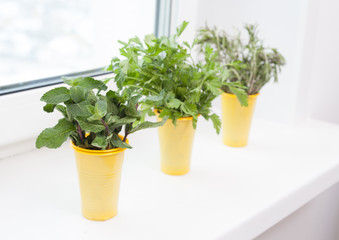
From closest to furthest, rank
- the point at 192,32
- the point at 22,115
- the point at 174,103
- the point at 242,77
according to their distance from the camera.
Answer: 1. the point at 174,103
2. the point at 22,115
3. the point at 242,77
4. the point at 192,32

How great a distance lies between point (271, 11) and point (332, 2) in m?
0.15

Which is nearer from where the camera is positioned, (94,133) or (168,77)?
(94,133)

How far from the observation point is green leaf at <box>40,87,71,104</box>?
1.92 feet

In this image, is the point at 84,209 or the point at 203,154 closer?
the point at 84,209

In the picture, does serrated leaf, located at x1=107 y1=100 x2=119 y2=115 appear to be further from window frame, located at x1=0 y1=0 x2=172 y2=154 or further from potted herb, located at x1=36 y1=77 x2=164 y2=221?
window frame, located at x1=0 y1=0 x2=172 y2=154

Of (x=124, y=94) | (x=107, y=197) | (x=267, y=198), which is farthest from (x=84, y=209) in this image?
(x=267, y=198)

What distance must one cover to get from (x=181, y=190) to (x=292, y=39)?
58 cm

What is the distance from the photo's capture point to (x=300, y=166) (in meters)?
0.90

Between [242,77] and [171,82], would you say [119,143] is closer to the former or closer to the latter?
[171,82]

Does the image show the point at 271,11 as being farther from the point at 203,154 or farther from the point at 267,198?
the point at 267,198

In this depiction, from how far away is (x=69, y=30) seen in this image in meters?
1.20

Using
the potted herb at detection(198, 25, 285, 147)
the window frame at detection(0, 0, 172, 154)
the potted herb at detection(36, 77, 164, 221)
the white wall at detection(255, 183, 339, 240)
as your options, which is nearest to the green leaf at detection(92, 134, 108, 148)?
the potted herb at detection(36, 77, 164, 221)

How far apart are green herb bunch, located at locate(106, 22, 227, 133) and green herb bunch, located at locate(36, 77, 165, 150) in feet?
0.33

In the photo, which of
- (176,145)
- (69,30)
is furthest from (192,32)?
(176,145)
